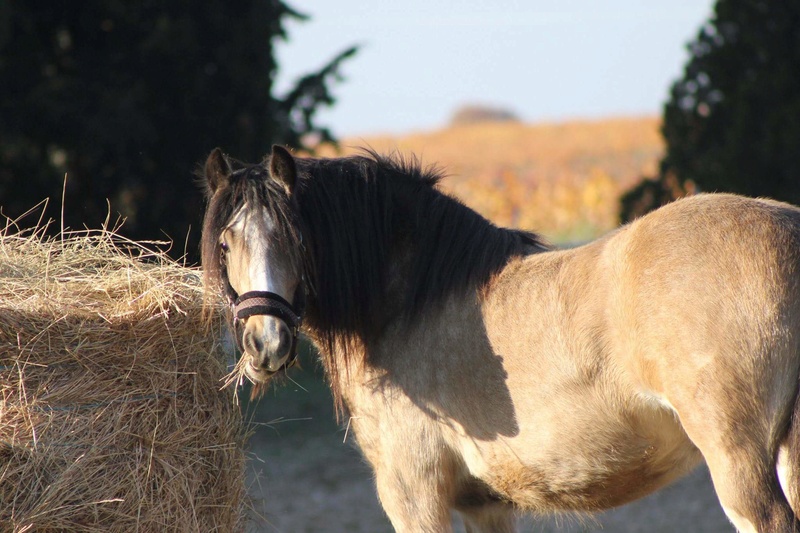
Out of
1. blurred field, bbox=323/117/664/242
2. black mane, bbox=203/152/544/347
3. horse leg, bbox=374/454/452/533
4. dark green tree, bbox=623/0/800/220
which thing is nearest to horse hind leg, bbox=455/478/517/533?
horse leg, bbox=374/454/452/533

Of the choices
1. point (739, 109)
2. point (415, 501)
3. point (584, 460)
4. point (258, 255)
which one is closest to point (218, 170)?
point (258, 255)

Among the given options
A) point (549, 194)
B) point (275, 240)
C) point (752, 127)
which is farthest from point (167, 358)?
point (549, 194)

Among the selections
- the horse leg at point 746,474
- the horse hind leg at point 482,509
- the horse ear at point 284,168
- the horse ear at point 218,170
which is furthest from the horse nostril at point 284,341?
the horse leg at point 746,474

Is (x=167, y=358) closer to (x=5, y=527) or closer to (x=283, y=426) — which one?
(x=5, y=527)

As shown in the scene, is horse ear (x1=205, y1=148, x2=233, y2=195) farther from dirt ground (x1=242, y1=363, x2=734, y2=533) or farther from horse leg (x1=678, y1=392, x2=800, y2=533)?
dirt ground (x1=242, y1=363, x2=734, y2=533)

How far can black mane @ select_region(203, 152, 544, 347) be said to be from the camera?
3227 mm

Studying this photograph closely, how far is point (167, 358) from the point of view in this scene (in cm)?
322

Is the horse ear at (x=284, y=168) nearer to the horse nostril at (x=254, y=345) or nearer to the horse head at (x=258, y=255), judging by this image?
the horse head at (x=258, y=255)

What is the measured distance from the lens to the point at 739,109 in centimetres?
762

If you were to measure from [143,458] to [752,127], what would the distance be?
261 inches

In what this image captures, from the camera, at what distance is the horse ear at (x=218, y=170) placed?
3092mm

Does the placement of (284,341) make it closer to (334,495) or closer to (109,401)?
(109,401)

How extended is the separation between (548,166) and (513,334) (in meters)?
19.8

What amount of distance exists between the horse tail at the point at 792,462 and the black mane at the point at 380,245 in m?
1.18
